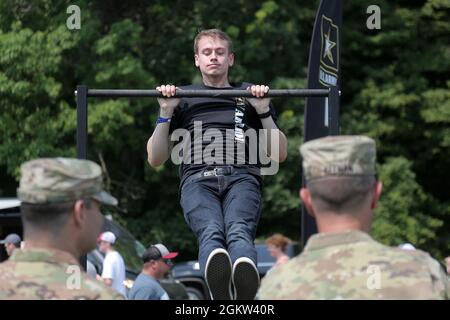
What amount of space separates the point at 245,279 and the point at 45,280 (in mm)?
2225

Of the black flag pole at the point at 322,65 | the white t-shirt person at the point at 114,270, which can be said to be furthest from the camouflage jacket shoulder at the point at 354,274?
the white t-shirt person at the point at 114,270

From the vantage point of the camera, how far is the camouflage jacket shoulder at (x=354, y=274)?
3.67 meters

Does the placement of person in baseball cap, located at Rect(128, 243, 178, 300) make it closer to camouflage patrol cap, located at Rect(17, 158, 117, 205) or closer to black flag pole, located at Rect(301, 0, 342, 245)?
black flag pole, located at Rect(301, 0, 342, 245)

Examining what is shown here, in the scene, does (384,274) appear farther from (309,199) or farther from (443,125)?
(443,125)

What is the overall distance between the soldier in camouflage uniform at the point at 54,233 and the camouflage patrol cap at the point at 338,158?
2.41ft

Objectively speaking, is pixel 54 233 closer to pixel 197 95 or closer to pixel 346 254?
pixel 346 254

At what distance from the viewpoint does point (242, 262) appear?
5891 mm

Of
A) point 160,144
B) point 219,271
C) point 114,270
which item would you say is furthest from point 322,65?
point 219,271

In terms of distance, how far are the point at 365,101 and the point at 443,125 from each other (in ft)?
5.84

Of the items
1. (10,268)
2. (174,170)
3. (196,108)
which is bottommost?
(174,170)

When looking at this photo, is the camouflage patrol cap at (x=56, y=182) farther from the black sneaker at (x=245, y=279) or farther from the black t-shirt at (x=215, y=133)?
the black t-shirt at (x=215, y=133)

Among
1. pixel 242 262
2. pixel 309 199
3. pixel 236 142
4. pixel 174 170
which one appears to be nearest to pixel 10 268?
pixel 309 199

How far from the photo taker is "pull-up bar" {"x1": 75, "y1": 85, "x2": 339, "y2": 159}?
20.6 feet

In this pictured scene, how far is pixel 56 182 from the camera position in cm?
377
